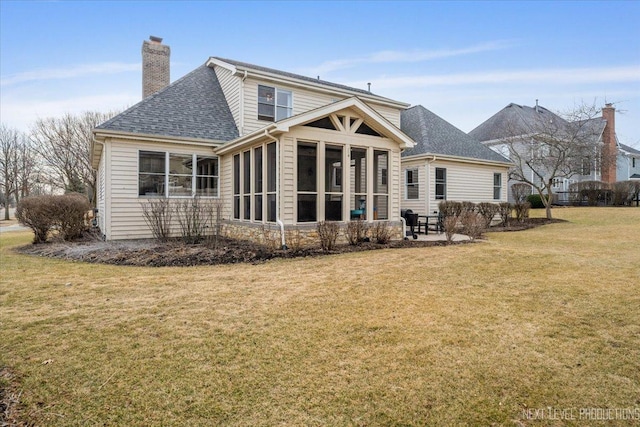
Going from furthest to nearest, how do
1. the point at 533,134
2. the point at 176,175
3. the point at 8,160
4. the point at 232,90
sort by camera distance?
the point at 8,160, the point at 533,134, the point at 232,90, the point at 176,175

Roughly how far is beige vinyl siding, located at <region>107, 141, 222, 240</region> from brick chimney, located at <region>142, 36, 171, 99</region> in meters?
6.22

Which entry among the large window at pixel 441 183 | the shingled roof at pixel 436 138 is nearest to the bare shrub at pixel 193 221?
the shingled roof at pixel 436 138

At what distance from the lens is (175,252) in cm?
866

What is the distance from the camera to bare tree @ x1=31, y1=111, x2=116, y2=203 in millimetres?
29969

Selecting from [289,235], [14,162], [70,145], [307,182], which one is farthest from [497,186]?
[14,162]

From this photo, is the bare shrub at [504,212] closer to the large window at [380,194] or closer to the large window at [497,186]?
the large window at [497,186]

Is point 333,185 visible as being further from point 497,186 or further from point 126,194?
point 497,186

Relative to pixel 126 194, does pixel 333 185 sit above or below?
above

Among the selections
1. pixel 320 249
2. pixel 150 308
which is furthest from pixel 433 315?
pixel 320 249

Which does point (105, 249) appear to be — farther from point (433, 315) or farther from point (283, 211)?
point (433, 315)

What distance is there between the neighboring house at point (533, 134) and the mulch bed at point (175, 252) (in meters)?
15.4

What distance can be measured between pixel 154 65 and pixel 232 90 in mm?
5085

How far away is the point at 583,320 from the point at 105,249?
9.83 m

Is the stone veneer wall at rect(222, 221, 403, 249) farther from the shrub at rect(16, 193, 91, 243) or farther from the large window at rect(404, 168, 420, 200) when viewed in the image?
the large window at rect(404, 168, 420, 200)
